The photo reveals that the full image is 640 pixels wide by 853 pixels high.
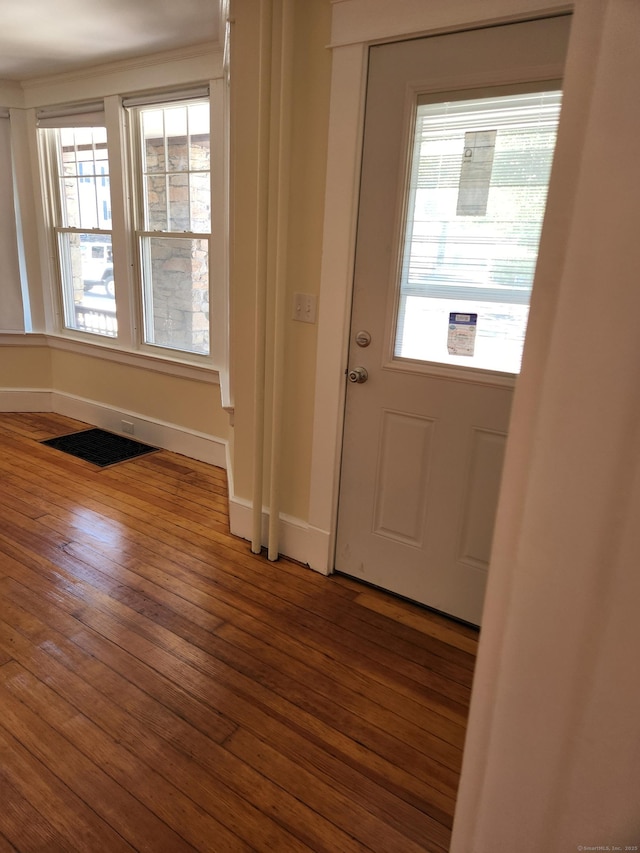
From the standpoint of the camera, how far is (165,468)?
11.7 ft

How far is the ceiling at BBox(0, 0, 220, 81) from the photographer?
258 cm

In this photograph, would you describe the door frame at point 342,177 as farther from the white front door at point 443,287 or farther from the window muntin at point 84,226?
the window muntin at point 84,226

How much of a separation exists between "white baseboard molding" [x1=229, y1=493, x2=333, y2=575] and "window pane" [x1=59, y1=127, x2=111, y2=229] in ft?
8.13

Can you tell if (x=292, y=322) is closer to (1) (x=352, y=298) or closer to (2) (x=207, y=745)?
(1) (x=352, y=298)

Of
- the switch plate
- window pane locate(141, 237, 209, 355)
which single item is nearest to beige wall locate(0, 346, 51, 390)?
window pane locate(141, 237, 209, 355)

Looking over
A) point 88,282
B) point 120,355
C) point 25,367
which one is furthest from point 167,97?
point 25,367

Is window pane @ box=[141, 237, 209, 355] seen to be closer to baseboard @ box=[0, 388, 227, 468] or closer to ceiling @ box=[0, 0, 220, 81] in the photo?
baseboard @ box=[0, 388, 227, 468]

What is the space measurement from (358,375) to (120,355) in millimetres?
2448

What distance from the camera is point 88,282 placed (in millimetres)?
4164

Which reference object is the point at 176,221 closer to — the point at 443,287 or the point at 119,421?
the point at 119,421

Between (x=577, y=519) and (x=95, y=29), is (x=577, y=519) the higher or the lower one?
Answer: the lower one

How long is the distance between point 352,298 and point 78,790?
69.5 inches

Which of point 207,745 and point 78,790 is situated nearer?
point 78,790

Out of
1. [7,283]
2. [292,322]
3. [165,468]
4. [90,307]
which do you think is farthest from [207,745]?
[7,283]
